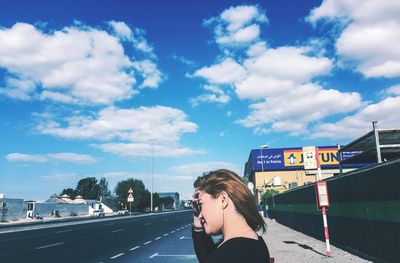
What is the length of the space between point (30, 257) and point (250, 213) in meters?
13.5

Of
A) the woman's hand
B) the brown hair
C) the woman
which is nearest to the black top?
the woman

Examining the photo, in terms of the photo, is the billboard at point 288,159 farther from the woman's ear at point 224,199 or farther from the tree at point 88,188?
the tree at point 88,188

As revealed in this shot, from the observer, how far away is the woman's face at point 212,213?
1861 mm

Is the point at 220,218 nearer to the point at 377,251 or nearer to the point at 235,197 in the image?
the point at 235,197

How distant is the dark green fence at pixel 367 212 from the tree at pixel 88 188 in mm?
166759

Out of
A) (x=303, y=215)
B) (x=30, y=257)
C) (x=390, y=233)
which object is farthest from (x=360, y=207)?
(x=30, y=257)

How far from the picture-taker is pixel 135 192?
3952 inches

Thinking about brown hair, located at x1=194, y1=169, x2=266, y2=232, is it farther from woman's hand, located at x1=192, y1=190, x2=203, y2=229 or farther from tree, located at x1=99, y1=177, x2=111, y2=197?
tree, located at x1=99, y1=177, x2=111, y2=197

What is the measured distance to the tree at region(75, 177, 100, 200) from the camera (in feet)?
562

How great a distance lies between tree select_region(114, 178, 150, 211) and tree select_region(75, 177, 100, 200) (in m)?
72.3

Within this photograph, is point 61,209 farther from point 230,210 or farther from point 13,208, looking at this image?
point 230,210

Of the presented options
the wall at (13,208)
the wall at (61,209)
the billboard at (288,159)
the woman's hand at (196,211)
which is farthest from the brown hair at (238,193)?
the billboard at (288,159)

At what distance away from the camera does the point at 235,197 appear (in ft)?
6.13

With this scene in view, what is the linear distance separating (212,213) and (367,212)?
→ 32.1 ft
